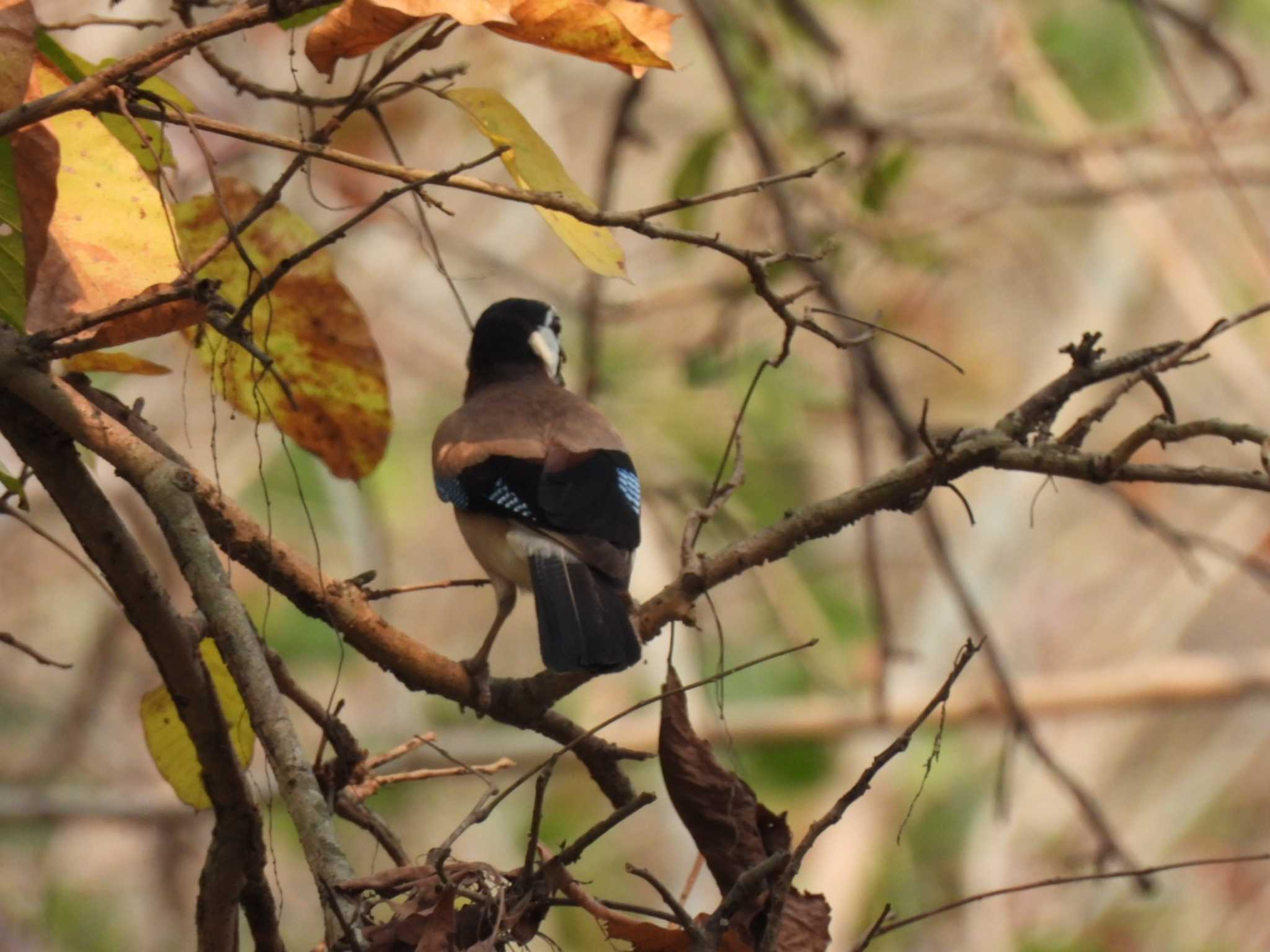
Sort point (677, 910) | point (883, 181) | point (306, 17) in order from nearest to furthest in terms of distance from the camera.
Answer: point (677, 910) → point (306, 17) → point (883, 181)

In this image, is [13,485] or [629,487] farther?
[629,487]

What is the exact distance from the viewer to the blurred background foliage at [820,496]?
5523 mm

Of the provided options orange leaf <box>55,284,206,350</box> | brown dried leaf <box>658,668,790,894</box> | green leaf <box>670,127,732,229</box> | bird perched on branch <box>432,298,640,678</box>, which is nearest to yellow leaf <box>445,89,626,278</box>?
orange leaf <box>55,284,206,350</box>

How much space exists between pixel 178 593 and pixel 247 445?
2.50 feet

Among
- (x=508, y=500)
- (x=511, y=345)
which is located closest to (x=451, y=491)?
(x=508, y=500)

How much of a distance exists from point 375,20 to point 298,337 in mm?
680

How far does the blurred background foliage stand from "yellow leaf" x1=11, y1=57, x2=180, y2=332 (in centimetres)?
221

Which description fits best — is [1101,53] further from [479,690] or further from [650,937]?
[650,937]

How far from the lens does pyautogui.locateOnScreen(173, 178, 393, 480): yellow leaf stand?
2.30m

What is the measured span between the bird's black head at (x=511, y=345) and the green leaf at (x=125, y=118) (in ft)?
7.21

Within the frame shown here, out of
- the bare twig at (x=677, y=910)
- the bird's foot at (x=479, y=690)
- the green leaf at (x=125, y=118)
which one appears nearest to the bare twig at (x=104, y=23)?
the green leaf at (x=125, y=118)

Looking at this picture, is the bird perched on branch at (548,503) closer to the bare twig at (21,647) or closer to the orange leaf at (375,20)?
the bare twig at (21,647)

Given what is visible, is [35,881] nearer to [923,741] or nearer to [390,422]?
[923,741]

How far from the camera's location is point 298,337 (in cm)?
231
